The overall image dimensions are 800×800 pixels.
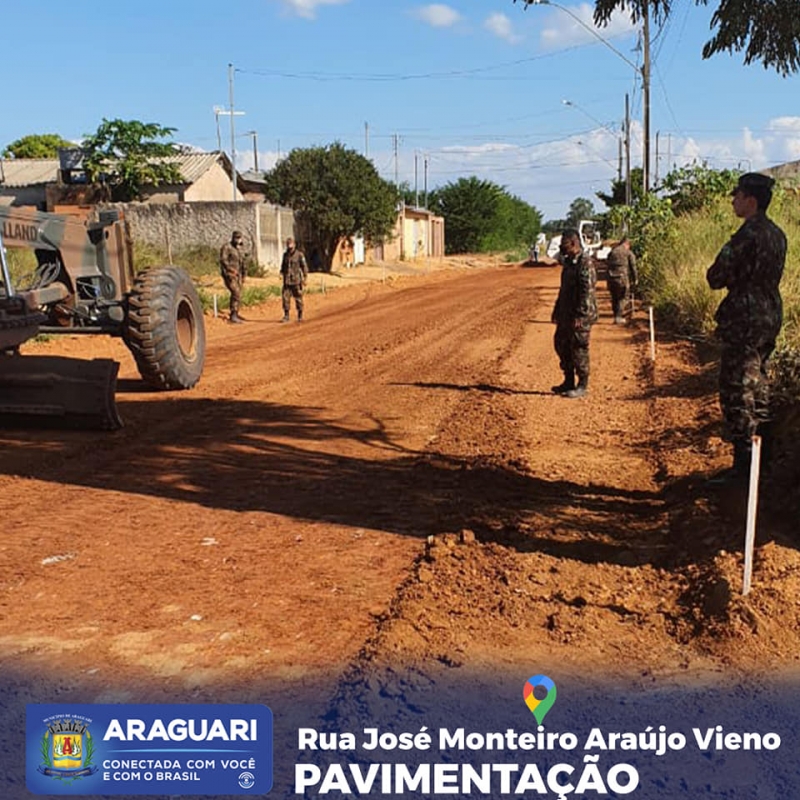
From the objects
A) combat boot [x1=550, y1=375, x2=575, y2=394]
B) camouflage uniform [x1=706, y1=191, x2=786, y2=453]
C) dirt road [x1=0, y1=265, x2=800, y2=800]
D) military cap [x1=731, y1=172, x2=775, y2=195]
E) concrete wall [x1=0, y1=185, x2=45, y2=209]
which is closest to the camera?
dirt road [x1=0, y1=265, x2=800, y2=800]

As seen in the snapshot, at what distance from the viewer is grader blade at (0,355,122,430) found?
8797 mm

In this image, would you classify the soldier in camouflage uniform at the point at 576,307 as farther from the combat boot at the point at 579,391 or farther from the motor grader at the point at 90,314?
the motor grader at the point at 90,314

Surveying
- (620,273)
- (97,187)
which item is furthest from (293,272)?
(97,187)

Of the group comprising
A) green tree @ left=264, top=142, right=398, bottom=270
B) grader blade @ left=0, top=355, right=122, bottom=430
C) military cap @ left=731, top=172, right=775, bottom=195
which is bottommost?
grader blade @ left=0, top=355, right=122, bottom=430

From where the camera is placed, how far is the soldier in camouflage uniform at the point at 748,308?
5742 mm

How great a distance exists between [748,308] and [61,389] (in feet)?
20.3

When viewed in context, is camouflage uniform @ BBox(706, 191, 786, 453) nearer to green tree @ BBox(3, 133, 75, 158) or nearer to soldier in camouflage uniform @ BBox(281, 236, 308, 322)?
soldier in camouflage uniform @ BBox(281, 236, 308, 322)

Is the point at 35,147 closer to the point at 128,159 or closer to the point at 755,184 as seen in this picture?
the point at 128,159

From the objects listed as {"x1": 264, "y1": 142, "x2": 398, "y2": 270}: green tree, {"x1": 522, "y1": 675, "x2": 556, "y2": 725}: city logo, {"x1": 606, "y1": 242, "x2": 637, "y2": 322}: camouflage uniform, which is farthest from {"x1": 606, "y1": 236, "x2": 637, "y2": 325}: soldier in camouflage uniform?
{"x1": 264, "y1": 142, "x2": 398, "y2": 270}: green tree

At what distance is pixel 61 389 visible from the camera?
8789mm

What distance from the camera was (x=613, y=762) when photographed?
3285mm

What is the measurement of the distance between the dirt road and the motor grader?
1.07 ft

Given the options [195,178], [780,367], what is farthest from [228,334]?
[195,178]

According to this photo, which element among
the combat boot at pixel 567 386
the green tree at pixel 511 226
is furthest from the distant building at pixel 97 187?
the green tree at pixel 511 226
